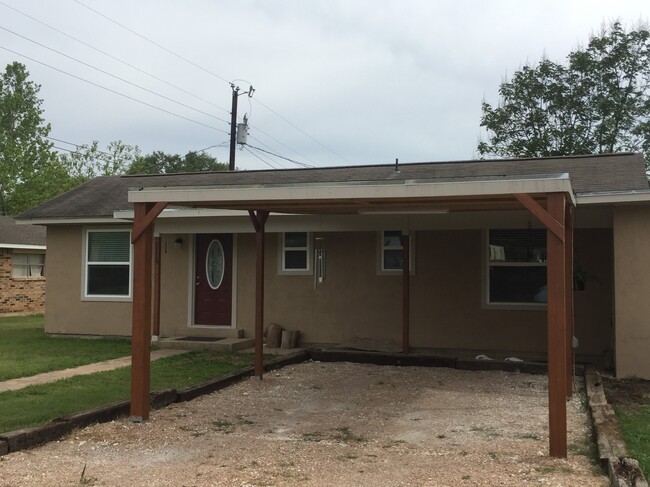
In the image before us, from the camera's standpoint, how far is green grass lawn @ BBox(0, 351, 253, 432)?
6426 mm

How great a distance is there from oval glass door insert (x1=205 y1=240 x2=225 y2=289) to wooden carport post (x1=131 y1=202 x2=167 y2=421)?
614 cm

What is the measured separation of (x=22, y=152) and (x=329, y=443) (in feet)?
112

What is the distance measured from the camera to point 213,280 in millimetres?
12750

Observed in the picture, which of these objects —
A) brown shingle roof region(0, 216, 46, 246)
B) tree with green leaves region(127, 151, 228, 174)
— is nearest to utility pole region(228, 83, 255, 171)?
brown shingle roof region(0, 216, 46, 246)

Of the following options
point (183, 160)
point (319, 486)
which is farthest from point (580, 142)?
point (183, 160)

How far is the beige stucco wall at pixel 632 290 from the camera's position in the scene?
8.75 m

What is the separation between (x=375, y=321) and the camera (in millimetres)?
11609

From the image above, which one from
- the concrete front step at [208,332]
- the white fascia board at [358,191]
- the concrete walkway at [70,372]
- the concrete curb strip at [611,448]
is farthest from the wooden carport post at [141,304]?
the concrete front step at [208,332]

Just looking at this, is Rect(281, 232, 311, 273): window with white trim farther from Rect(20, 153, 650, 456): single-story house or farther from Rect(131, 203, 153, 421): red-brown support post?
Rect(131, 203, 153, 421): red-brown support post

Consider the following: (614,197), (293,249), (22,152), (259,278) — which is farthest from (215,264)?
(22,152)

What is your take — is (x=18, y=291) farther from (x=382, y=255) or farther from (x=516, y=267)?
(x=516, y=267)

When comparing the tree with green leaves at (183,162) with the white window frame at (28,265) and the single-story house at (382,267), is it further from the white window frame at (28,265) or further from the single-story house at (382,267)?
the single-story house at (382,267)

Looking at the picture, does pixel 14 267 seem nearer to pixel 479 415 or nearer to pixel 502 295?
pixel 502 295

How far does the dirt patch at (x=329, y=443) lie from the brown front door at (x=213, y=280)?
169 inches
